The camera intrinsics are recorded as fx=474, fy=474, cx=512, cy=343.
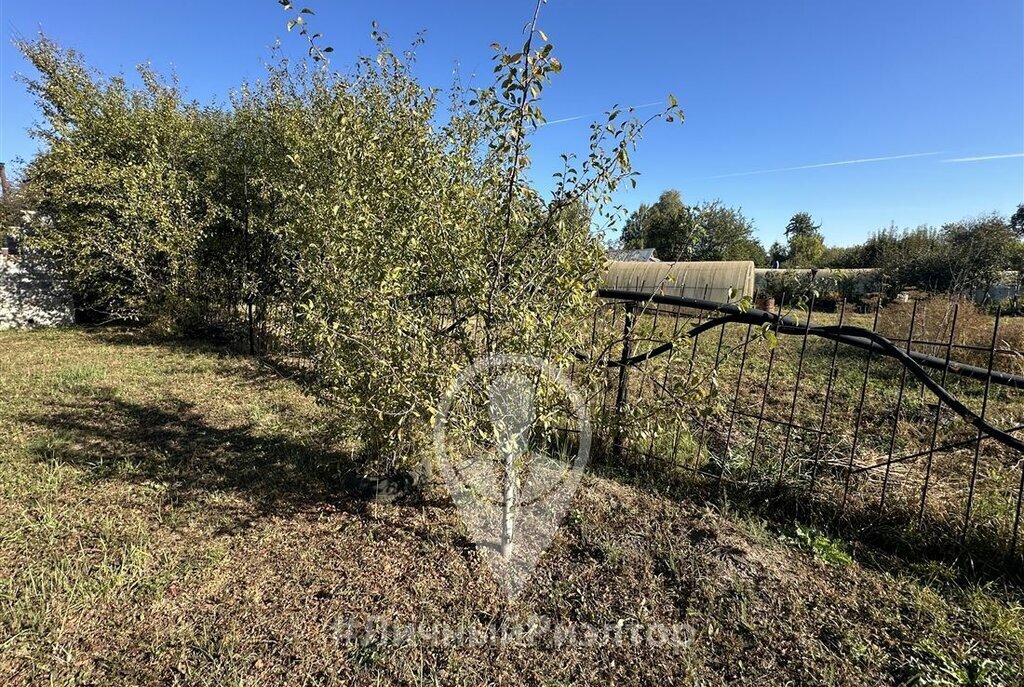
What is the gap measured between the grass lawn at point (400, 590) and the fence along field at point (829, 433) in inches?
11.3

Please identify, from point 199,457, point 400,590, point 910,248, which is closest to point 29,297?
point 199,457

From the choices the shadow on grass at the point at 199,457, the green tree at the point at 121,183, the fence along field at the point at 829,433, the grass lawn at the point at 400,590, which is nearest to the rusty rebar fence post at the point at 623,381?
the fence along field at the point at 829,433

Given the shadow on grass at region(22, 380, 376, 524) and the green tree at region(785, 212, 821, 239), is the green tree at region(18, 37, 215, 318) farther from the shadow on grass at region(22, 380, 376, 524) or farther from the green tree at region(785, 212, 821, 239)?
the green tree at region(785, 212, 821, 239)

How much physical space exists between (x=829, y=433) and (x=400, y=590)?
2.49 metres

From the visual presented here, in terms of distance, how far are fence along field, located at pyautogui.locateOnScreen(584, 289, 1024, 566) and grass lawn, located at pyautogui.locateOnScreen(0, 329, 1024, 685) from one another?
0.29 meters

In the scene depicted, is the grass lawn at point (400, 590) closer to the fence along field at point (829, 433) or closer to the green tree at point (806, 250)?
the fence along field at point (829, 433)

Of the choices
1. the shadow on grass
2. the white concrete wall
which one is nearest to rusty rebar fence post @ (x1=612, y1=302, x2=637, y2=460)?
the shadow on grass

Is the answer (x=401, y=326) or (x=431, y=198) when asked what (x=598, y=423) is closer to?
(x=401, y=326)

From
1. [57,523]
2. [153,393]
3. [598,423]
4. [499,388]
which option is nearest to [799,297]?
[598,423]

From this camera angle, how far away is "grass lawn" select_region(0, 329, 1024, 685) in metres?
1.82

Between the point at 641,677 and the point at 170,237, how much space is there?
346 inches

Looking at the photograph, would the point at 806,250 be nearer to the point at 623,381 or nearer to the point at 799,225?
the point at 799,225

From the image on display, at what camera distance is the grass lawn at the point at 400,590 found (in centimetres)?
182

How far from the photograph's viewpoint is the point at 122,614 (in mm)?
2041
